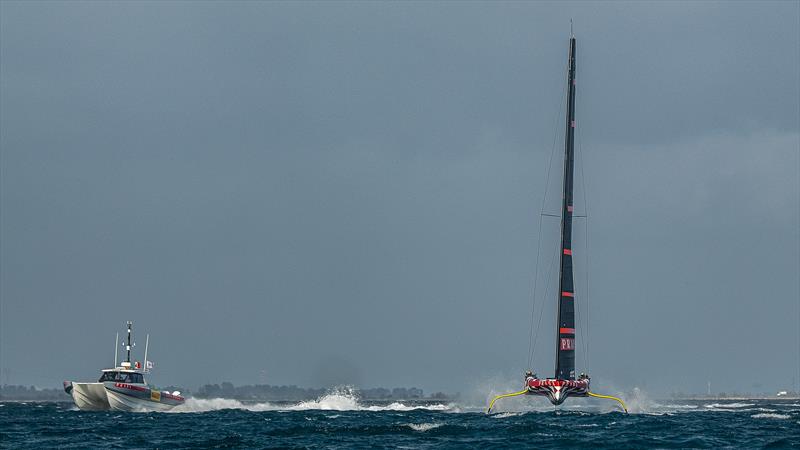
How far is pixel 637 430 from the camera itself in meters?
53.5

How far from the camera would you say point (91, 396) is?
9362 cm

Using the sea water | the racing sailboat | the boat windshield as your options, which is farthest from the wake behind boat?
the racing sailboat

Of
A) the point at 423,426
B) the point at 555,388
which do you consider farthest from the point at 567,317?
the point at 423,426

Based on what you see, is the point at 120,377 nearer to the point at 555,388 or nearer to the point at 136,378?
the point at 136,378

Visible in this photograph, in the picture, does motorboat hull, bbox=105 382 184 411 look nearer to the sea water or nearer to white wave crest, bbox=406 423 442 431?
the sea water

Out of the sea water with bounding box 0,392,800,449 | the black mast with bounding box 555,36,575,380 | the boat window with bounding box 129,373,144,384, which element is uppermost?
the black mast with bounding box 555,36,575,380

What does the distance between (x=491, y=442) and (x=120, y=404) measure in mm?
53944

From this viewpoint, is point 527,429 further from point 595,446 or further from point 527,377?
point 527,377

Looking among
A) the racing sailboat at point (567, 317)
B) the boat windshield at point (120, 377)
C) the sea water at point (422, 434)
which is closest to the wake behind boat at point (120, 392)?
the boat windshield at point (120, 377)

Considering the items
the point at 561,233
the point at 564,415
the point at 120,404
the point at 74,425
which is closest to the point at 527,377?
the point at 564,415

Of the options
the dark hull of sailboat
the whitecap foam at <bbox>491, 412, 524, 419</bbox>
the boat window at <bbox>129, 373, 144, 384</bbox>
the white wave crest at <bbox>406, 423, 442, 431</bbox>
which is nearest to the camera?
the white wave crest at <bbox>406, 423, 442, 431</bbox>

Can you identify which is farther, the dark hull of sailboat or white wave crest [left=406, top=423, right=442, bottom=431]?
the dark hull of sailboat

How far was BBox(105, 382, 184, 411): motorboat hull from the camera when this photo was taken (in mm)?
92375

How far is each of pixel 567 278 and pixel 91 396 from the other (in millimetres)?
43862
